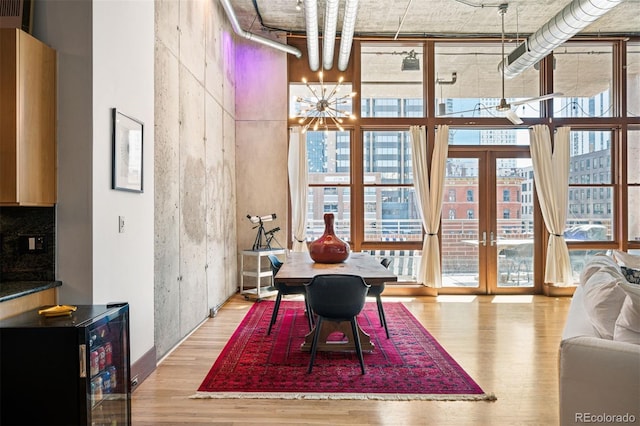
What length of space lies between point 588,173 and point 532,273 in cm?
187

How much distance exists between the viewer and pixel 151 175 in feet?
11.7

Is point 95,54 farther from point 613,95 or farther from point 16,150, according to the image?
point 613,95

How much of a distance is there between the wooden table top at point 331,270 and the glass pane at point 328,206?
2315 mm

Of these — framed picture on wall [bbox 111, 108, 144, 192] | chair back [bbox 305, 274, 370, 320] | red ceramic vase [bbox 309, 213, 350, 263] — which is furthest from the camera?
red ceramic vase [bbox 309, 213, 350, 263]

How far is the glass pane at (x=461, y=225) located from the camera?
7.00m

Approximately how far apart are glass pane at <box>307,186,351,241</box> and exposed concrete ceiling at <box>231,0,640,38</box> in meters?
2.58

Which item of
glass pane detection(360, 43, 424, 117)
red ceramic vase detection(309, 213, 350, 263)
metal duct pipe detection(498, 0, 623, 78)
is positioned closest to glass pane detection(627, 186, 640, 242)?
metal duct pipe detection(498, 0, 623, 78)

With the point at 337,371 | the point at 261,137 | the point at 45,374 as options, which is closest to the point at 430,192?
the point at 261,137

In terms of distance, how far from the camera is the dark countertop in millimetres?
2198

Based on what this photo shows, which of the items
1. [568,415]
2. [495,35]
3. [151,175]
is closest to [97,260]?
[151,175]

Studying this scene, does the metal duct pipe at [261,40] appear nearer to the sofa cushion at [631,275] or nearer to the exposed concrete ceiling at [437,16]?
the exposed concrete ceiling at [437,16]

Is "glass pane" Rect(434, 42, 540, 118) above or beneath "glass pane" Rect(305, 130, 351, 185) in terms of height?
above

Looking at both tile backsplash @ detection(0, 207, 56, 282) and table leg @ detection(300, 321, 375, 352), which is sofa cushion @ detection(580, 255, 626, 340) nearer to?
table leg @ detection(300, 321, 375, 352)

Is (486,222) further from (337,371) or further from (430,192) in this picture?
(337,371)
